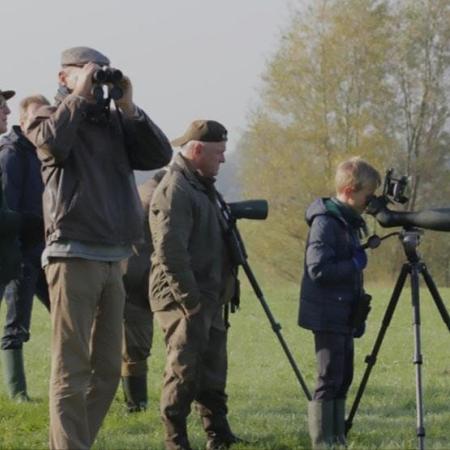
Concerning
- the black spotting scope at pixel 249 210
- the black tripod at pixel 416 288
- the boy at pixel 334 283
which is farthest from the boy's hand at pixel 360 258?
the black spotting scope at pixel 249 210

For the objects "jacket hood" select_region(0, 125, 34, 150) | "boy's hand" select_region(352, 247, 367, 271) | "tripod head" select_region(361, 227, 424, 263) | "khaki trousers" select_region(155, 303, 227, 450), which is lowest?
"khaki trousers" select_region(155, 303, 227, 450)

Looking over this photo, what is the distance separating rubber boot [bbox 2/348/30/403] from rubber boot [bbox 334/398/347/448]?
9.42 ft

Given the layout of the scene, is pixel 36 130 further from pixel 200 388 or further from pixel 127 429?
pixel 127 429

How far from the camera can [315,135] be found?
43.1m

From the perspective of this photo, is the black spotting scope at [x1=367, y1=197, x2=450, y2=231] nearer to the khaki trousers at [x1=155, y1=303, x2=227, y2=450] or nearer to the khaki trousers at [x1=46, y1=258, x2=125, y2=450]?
the khaki trousers at [x1=155, y1=303, x2=227, y2=450]

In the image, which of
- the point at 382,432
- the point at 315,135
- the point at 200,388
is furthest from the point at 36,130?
the point at 315,135

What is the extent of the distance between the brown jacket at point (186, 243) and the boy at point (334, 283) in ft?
1.80

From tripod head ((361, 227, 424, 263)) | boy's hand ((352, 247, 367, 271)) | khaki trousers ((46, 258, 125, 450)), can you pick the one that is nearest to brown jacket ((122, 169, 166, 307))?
boy's hand ((352, 247, 367, 271))

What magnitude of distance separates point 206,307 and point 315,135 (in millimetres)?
36690

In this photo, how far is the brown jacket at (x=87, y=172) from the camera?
5676mm

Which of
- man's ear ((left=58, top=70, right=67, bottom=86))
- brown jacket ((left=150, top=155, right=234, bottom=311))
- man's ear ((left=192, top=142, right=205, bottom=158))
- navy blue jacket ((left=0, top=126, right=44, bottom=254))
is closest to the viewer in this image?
man's ear ((left=58, top=70, right=67, bottom=86))

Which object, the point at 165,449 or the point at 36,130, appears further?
the point at 165,449

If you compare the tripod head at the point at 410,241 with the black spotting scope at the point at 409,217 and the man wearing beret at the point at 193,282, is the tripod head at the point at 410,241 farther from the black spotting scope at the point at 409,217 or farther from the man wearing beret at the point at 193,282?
the man wearing beret at the point at 193,282

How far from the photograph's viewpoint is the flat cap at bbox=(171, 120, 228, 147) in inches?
272
